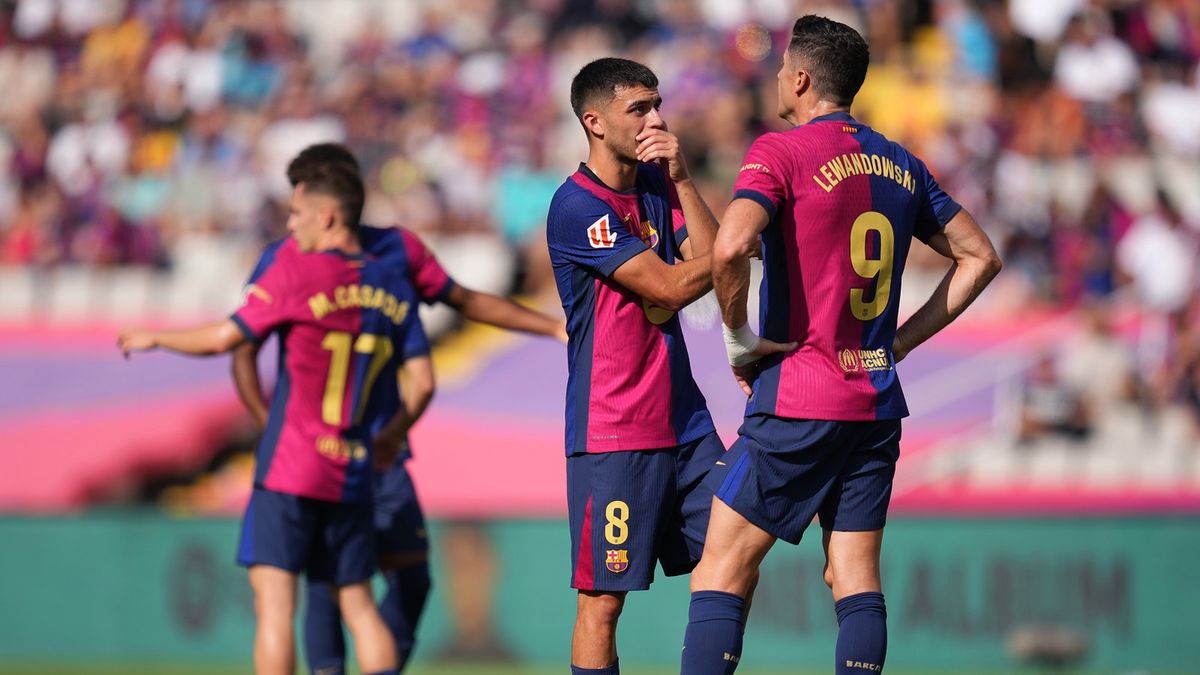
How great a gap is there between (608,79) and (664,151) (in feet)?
1.47

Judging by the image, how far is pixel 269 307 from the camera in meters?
7.41

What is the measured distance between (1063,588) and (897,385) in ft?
20.6

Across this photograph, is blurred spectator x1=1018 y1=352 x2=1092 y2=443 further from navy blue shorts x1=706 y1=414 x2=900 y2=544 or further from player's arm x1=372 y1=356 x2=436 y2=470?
navy blue shorts x1=706 y1=414 x2=900 y2=544

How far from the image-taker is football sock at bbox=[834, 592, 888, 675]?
580cm

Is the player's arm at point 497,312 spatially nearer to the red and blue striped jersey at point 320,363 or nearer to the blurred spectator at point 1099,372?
the red and blue striped jersey at point 320,363

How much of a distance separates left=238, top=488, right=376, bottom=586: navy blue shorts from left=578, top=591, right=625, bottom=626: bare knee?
1.81 m

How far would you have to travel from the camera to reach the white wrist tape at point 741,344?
577 centimetres

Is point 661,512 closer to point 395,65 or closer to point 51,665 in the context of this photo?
point 51,665

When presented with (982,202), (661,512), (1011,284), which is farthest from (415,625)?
(982,202)

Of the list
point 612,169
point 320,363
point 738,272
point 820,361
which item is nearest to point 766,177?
point 738,272

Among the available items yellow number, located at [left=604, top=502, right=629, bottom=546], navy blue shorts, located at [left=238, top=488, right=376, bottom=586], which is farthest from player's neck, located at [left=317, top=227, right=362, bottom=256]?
yellow number, located at [left=604, top=502, right=629, bottom=546]

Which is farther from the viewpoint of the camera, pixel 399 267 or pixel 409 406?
pixel 409 406

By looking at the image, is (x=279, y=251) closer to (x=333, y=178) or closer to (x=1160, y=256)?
(x=333, y=178)

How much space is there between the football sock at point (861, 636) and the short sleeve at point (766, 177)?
4.73 ft
